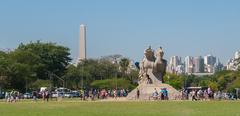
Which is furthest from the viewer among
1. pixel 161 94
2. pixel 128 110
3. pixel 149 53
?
pixel 149 53

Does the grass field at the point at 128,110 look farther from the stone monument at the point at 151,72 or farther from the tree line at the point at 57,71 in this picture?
the tree line at the point at 57,71

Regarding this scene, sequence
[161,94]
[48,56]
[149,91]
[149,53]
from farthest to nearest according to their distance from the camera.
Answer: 1. [48,56]
2. [149,53]
3. [149,91]
4. [161,94]

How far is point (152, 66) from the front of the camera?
72188 mm

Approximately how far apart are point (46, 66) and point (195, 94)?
75.7m

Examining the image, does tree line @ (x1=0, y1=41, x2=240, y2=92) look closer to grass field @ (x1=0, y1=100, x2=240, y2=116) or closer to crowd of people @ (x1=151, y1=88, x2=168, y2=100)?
crowd of people @ (x1=151, y1=88, x2=168, y2=100)

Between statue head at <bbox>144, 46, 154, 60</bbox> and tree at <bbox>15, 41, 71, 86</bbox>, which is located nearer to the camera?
statue head at <bbox>144, 46, 154, 60</bbox>

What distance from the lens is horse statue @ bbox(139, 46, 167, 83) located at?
72062 millimetres

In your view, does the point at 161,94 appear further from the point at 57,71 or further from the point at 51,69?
the point at 57,71

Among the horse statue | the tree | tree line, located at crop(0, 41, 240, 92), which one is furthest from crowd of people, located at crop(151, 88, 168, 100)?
the tree

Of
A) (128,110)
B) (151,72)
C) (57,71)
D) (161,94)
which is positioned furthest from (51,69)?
(128,110)

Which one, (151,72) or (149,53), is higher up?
(149,53)

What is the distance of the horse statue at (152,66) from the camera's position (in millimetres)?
72062

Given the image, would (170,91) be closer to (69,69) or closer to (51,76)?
(51,76)

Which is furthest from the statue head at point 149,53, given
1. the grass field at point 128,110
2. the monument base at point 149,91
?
the grass field at point 128,110
